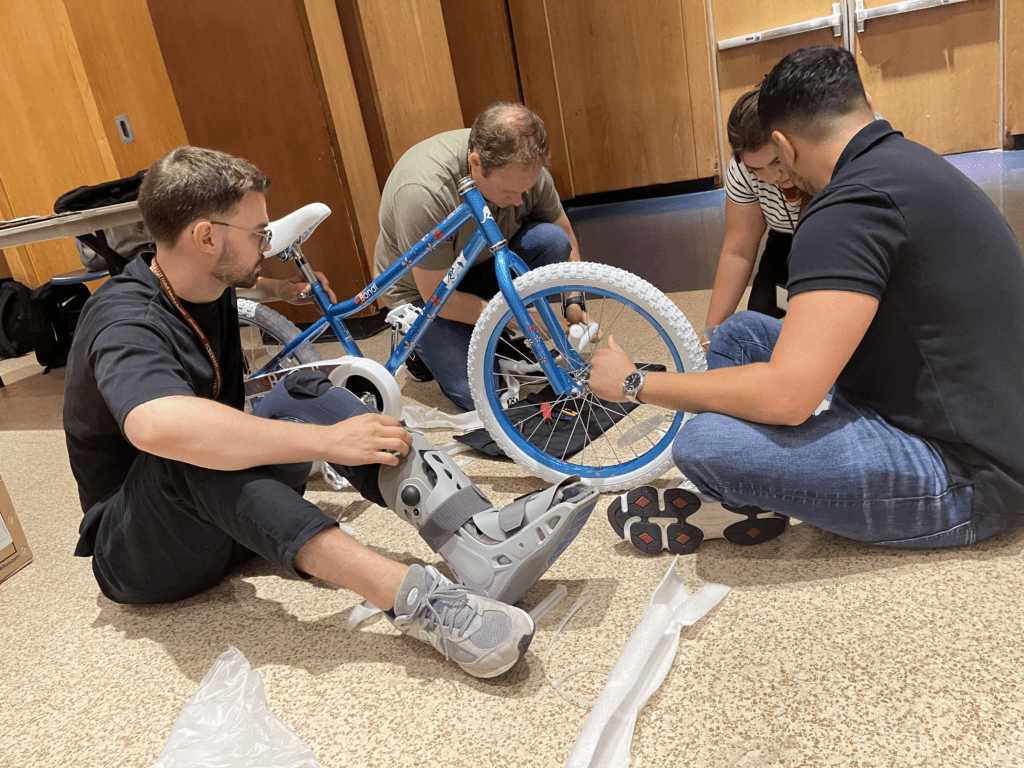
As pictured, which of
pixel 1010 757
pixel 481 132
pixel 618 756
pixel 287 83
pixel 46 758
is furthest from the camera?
pixel 287 83

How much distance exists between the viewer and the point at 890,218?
41.5 inches

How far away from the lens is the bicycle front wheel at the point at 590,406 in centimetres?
163

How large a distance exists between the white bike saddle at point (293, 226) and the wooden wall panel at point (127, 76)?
9.39ft

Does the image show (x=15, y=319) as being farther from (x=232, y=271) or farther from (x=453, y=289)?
(x=232, y=271)

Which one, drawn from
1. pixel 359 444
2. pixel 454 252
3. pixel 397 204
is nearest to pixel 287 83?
pixel 397 204

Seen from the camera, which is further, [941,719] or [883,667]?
[883,667]

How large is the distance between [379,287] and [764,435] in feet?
3.86

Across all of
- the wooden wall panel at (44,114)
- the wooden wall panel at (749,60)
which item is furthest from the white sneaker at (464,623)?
the wooden wall panel at (749,60)

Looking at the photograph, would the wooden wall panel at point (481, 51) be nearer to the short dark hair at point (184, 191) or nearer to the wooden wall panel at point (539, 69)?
the wooden wall panel at point (539, 69)

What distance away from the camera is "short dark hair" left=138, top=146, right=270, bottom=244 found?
4.28 feet

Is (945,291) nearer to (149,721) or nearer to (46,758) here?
(149,721)

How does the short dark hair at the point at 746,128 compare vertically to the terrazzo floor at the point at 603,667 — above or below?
above

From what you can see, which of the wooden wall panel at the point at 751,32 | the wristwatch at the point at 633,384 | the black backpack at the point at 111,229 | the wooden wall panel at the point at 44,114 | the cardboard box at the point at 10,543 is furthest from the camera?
the wooden wall panel at the point at 751,32

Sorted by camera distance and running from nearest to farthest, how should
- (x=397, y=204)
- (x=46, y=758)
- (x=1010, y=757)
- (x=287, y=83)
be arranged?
1. (x=1010, y=757)
2. (x=46, y=758)
3. (x=397, y=204)
4. (x=287, y=83)
